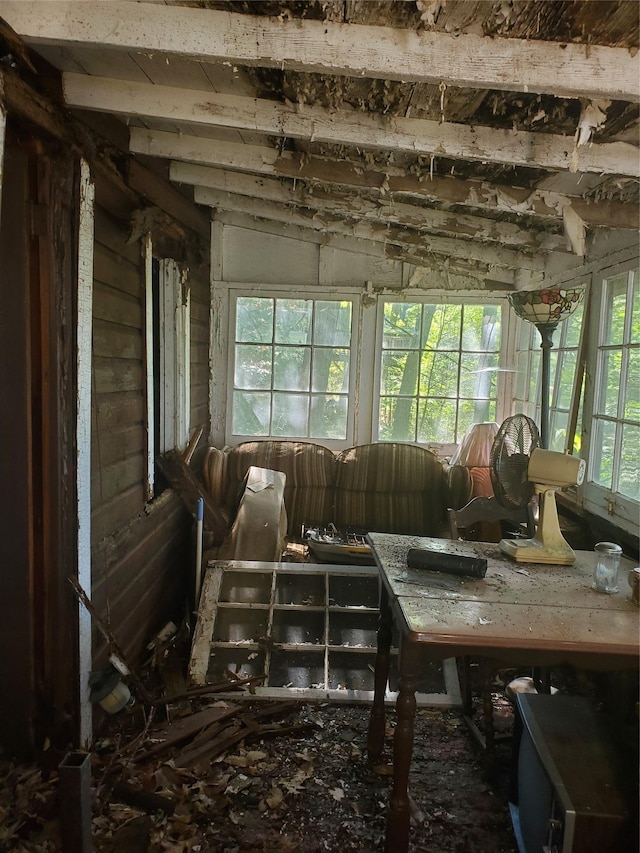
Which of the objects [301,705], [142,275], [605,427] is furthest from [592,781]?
[142,275]

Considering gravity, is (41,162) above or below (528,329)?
above

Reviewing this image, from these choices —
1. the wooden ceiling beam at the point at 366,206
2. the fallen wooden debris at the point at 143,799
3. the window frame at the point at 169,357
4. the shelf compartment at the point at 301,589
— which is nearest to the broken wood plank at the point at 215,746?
the fallen wooden debris at the point at 143,799

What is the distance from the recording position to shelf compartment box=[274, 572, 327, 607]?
3.21 metres

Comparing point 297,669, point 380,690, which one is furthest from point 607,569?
point 297,669

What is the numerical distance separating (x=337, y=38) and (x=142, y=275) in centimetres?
170

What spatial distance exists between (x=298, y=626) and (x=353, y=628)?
0.99 ft

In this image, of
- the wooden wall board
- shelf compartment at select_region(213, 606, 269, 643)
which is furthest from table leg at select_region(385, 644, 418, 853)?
the wooden wall board

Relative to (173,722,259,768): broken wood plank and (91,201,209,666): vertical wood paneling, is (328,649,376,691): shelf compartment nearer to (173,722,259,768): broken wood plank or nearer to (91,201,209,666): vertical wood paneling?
(173,722,259,768): broken wood plank

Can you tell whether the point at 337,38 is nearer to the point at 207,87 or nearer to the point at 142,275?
the point at 207,87

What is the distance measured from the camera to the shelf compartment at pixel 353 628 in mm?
2996

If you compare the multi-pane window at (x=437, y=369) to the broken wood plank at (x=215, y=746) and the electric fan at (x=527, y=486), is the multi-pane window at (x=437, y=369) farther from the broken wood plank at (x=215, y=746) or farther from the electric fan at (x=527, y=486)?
the broken wood plank at (x=215, y=746)

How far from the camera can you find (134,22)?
5.07ft

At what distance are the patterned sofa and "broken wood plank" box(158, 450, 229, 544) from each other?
0.41 metres

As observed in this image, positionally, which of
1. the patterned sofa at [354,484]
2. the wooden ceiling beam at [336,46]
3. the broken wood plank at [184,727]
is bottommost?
the broken wood plank at [184,727]
